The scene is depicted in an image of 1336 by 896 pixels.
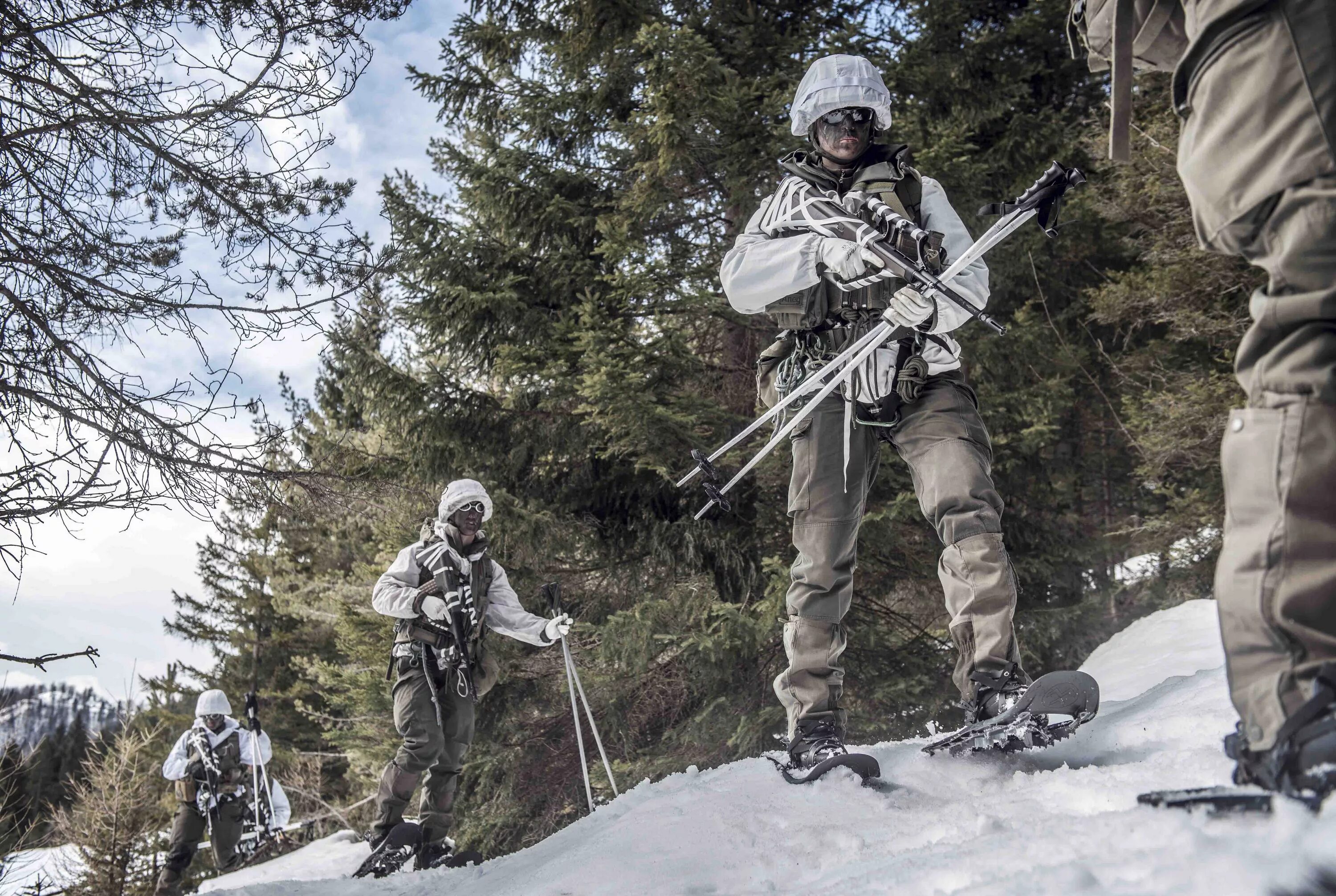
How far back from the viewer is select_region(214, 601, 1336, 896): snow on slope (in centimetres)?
144

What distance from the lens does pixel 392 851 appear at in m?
6.97

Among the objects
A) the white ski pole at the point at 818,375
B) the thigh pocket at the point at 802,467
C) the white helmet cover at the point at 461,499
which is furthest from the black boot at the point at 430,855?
the white ski pole at the point at 818,375

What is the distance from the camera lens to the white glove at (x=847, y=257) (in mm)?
3365

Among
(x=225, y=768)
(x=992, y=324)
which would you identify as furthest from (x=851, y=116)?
(x=225, y=768)

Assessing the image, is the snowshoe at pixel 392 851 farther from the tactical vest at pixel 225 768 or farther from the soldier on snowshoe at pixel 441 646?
the tactical vest at pixel 225 768

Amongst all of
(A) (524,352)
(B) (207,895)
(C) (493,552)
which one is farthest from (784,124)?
(B) (207,895)

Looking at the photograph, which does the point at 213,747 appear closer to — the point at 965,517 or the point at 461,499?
the point at 461,499

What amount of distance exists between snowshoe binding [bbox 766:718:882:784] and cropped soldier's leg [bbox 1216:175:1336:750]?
Answer: 1.78m

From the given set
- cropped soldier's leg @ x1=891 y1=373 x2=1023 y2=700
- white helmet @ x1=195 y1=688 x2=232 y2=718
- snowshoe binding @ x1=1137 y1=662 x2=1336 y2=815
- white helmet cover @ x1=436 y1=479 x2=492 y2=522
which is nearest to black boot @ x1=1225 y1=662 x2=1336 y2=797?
snowshoe binding @ x1=1137 y1=662 x2=1336 y2=815

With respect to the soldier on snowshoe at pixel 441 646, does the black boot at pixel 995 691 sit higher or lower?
lower

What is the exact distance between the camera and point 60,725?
47500 millimetres

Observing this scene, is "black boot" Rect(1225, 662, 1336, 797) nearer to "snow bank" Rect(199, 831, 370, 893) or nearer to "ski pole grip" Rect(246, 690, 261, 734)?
"ski pole grip" Rect(246, 690, 261, 734)

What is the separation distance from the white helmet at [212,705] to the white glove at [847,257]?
1324 centimetres

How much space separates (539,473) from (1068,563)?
575 cm
